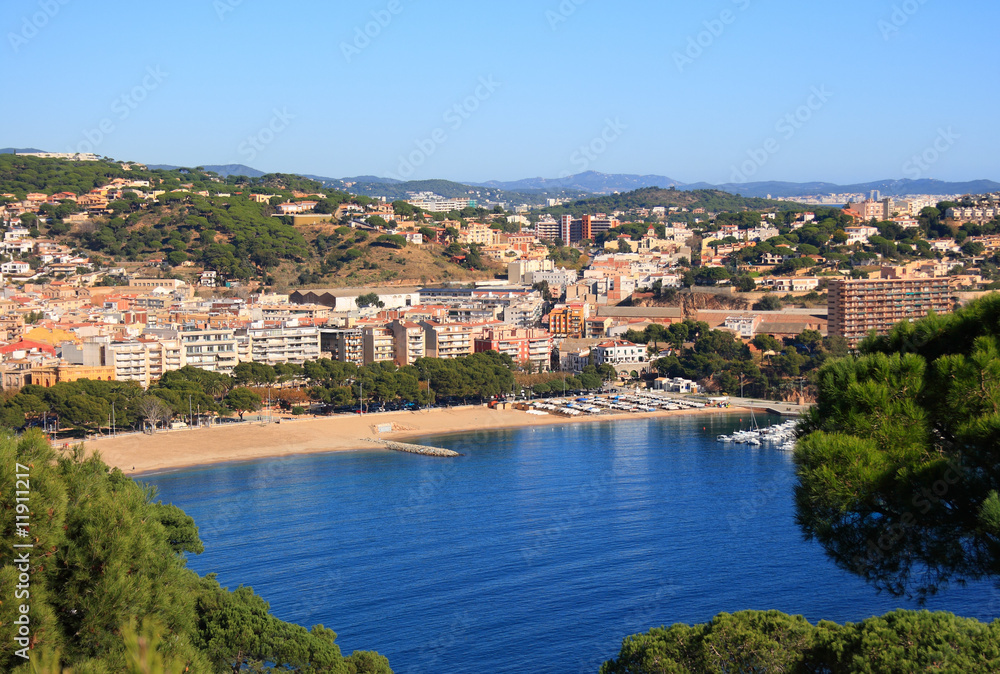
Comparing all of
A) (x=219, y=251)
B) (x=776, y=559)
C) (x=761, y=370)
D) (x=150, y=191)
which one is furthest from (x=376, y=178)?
(x=776, y=559)

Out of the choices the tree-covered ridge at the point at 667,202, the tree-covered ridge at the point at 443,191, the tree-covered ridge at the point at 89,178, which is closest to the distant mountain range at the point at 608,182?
the tree-covered ridge at the point at 443,191

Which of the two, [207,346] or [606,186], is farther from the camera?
[606,186]

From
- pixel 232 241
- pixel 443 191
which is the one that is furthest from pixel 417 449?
pixel 443 191

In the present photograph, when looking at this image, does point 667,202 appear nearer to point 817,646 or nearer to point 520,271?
point 520,271

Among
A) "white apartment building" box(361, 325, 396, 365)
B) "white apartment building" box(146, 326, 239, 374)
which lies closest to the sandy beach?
"white apartment building" box(146, 326, 239, 374)

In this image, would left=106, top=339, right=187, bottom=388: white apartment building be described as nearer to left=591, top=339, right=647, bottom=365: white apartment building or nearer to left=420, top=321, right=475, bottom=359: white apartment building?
left=420, top=321, right=475, bottom=359: white apartment building

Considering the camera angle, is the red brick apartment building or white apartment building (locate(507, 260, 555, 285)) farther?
white apartment building (locate(507, 260, 555, 285))

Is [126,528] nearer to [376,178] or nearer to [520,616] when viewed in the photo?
[520,616]
